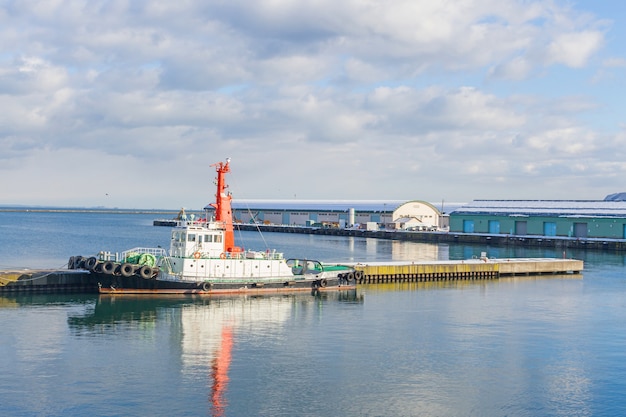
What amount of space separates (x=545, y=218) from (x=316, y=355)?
317 feet

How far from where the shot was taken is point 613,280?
70.7 meters

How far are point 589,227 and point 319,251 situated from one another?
1770 inches

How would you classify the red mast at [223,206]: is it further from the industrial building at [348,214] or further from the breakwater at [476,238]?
the industrial building at [348,214]

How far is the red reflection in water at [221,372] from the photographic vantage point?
2756cm

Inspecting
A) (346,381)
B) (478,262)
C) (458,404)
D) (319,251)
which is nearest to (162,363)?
(346,381)

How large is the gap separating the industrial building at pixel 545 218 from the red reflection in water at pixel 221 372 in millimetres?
90905

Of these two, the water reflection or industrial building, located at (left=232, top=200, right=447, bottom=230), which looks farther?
industrial building, located at (left=232, top=200, right=447, bottom=230)

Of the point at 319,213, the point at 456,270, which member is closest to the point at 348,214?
the point at 319,213

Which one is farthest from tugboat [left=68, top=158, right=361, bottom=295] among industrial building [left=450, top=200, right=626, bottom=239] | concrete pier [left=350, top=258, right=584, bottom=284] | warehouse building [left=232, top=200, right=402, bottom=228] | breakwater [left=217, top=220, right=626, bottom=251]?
warehouse building [left=232, top=200, right=402, bottom=228]

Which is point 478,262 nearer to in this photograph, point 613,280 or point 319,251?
point 613,280

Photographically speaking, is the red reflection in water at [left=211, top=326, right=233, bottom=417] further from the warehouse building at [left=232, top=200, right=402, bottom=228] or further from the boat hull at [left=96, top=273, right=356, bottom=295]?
the warehouse building at [left=232, top=200, right=402, bottom=228]

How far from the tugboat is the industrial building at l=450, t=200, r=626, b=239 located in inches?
2868

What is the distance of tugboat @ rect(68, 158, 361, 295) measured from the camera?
51.0 m

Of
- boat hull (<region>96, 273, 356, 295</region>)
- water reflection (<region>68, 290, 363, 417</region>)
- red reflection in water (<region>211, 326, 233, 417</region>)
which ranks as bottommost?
red reflection in water (<region>211, 326, 233, 417</region>)
